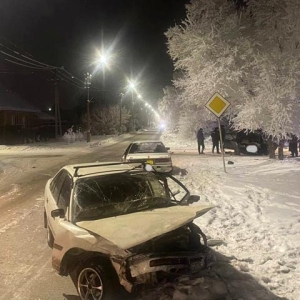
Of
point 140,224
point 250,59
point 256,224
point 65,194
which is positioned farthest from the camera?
point 250,59

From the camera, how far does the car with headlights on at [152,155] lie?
12945 millimetres

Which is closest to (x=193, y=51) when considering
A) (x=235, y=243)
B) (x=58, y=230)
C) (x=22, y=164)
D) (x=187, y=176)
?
(x=187, y=176)

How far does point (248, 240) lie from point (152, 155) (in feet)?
24.3

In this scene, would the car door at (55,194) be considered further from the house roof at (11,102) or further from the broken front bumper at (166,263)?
the house roof at (11,102)

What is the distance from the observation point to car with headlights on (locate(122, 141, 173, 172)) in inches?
510

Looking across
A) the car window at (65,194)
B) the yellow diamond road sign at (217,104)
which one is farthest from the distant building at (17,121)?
the car window at (65,194)

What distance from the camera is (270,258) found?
5.16 m

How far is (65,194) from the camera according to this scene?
522 cm

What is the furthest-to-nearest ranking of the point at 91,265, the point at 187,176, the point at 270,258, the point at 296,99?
the point at 296,99 < the point at 187,176 < the point at 270,258 < the point at 91,265

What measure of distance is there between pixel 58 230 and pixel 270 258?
9.83 ft

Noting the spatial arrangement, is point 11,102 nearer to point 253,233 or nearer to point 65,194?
point 65,194

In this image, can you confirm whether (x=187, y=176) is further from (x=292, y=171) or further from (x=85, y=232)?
(x=85, y=232)

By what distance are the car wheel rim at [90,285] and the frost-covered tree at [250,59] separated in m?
15.0

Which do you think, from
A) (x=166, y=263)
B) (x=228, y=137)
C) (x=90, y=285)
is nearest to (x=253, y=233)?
(x=166, y=263)
